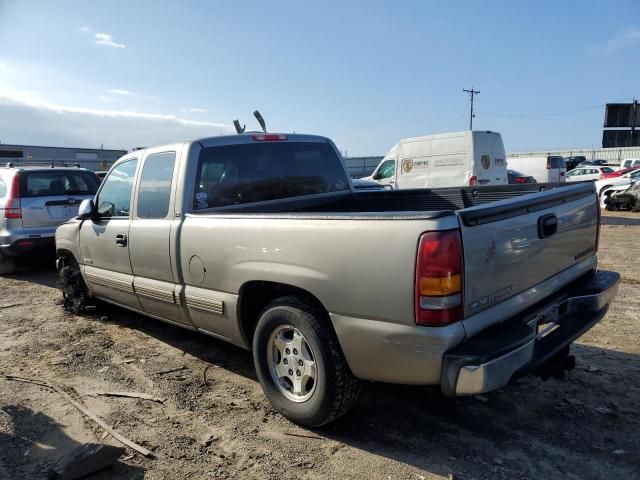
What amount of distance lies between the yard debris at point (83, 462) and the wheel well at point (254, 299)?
1.13 metres

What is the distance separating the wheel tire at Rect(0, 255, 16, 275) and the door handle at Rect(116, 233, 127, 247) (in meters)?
4.78

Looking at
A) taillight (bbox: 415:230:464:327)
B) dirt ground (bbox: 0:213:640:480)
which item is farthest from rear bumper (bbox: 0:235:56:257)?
taillight (bbox: 415:230:464:327)

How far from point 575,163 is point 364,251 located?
4759 cm

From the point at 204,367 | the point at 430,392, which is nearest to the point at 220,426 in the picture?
Result: the point at 204,367

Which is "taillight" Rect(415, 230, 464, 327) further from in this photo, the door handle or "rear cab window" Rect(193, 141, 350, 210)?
the door handle

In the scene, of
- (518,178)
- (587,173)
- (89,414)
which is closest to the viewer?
Answer: (89,414)

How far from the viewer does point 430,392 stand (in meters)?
3.81

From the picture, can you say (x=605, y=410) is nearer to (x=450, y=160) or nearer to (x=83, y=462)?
(x=83, y=462)

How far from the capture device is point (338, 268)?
9.23ft

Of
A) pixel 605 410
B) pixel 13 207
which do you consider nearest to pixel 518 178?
pixel 13 207

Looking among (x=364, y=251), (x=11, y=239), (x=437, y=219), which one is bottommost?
(x=11, y=239)

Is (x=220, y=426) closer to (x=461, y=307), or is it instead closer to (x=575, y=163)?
(x=461, y=307)

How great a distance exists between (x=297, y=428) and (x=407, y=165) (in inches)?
487

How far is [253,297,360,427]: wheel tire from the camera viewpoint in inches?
117
